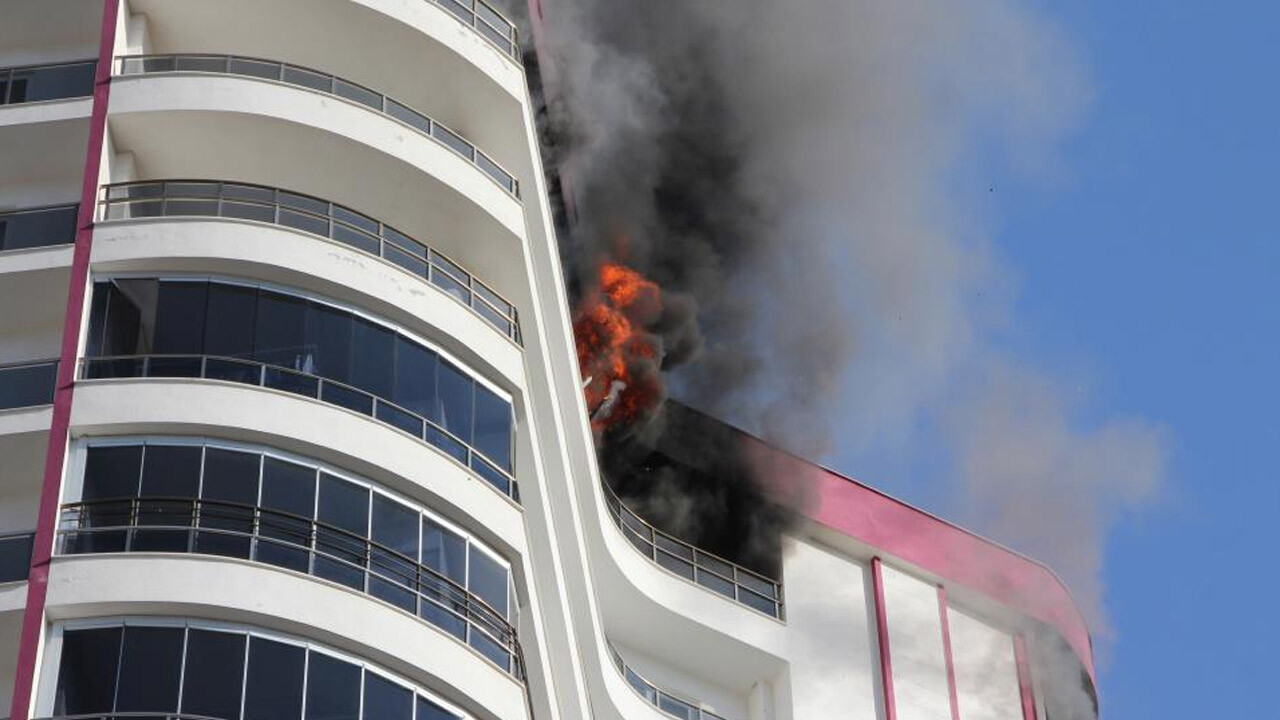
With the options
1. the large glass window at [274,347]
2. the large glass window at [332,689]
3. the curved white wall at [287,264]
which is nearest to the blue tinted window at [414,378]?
the large glass window at [274,347]

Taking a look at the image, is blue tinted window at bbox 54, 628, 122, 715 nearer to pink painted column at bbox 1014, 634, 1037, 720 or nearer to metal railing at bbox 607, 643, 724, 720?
metal railing at bbox 607, 643, 724, 720

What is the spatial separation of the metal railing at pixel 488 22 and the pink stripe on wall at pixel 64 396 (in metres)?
6.29

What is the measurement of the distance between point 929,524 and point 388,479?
1936 centimetres

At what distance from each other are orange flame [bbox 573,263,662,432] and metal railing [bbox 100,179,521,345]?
12.9m

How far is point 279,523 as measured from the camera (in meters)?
37.8

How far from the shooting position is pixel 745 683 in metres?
52.1

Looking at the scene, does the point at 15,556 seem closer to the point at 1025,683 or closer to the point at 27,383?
the point at 27,383

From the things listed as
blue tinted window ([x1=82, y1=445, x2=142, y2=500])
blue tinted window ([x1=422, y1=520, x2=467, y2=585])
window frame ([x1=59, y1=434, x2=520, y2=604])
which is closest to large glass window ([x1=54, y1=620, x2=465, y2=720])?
blue tinted window ([x1=82, y1=445, x2=142, y2=500])

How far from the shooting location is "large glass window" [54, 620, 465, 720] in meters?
34.9

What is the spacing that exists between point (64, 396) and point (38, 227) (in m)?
4.55

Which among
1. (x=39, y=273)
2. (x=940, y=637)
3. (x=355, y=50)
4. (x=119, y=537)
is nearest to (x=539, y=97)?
(x=355, y=50)

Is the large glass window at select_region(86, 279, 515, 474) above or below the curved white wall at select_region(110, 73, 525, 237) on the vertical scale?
below

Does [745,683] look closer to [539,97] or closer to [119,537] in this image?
[539,97]

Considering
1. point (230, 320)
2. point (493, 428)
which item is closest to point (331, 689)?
point (230, 320)
